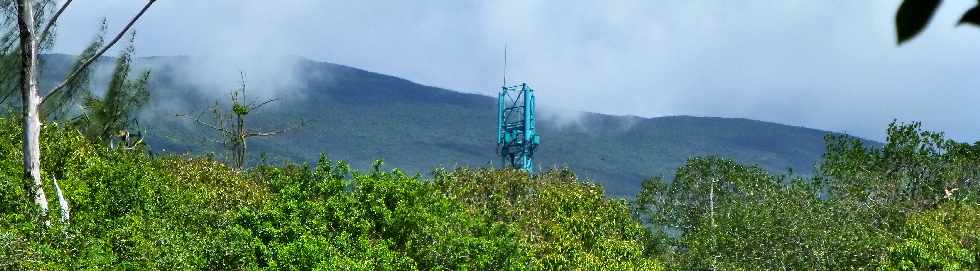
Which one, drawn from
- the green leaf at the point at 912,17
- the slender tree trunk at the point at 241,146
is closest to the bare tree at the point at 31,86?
the green leaf at the point at 912,17

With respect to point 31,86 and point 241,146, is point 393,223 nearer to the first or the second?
point 31,86

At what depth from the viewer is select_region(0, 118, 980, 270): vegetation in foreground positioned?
34.2 m

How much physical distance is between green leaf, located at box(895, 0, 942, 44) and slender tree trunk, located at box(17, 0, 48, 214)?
104 feet

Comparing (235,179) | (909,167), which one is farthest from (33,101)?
(909,167)

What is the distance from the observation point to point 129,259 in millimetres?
30938

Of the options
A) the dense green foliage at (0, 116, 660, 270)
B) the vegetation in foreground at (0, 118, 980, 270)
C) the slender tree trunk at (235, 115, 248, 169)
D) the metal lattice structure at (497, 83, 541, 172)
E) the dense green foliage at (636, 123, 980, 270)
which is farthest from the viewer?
the metal lattice structure at (497, 83, 541, 172)

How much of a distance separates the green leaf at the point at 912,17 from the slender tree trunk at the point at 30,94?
104 ft

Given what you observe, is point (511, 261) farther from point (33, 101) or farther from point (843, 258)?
point (843, 258)

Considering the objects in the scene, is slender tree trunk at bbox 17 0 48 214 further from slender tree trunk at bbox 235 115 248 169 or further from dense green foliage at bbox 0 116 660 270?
slender tree trunk at bbox 235 115 248 169

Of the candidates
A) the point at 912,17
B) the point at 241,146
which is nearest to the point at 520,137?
the point at 241,146

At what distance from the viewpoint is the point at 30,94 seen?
33.2 meters

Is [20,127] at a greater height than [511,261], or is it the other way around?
[20,127]

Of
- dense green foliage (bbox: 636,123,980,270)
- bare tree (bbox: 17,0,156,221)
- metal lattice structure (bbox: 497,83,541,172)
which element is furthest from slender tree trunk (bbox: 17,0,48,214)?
metal lattice structure (bbox: 497,83,541,172)

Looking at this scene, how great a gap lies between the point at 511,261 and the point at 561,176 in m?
38.3
